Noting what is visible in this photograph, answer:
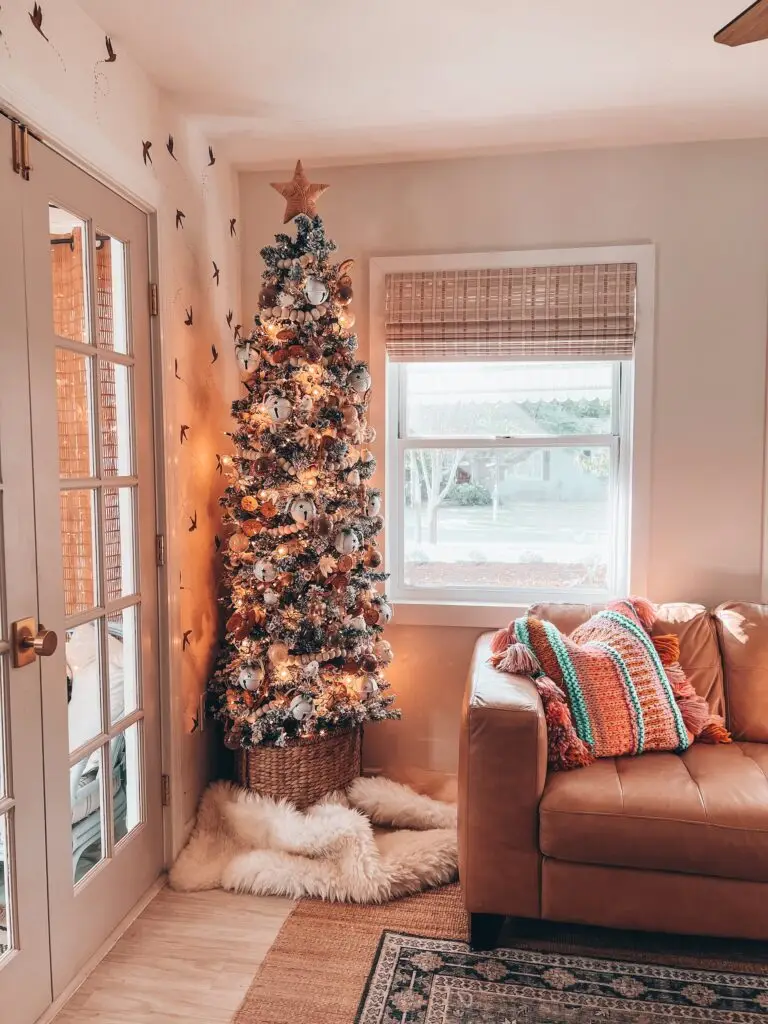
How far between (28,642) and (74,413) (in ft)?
2.09

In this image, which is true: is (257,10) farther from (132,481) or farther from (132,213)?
(132,481)

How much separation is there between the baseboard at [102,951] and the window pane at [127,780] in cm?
25

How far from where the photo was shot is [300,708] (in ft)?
8.42

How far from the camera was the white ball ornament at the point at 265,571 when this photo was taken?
2535 mm

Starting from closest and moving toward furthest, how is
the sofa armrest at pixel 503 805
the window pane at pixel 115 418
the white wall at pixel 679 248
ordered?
the sofa armrest at pixel 503 805, the window pane at pixel 115 418, the white wall at pixel 679 248

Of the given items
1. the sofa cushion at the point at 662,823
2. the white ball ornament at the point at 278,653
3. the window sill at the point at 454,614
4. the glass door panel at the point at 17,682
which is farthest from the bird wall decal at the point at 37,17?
the sofa cushion at the point at 662,823

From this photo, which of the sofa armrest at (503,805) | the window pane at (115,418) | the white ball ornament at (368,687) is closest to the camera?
the sofa armrest at (503,805)

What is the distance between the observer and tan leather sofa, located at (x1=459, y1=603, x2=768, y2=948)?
1995 mm

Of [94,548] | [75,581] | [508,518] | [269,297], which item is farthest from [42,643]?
[508,518]

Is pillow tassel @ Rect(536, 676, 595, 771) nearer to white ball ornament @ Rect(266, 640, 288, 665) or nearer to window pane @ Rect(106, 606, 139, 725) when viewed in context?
white ball ornament @ Rect(266, 640, 288, 665)

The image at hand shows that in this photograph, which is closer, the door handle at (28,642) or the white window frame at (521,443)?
the door handle at (28,642)

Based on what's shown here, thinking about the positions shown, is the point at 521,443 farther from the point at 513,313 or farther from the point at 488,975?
the point at 488,975

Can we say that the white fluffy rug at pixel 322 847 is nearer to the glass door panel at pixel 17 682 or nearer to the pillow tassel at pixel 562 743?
the pillow tassel at pixel 562 743

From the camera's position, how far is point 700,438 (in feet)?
9.56
